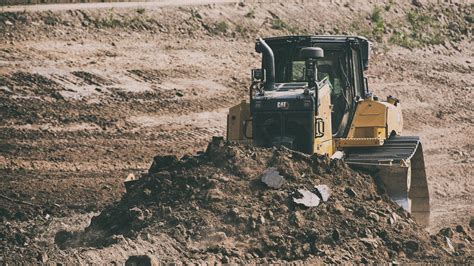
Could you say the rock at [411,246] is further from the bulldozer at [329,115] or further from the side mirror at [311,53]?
the side mirror at [311,53]

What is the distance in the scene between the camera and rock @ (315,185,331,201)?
1723 cm

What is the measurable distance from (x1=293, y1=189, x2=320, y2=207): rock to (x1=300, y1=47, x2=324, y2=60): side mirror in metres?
2.09

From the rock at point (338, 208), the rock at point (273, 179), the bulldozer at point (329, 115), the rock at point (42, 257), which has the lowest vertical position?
the rock at point (42, 257)

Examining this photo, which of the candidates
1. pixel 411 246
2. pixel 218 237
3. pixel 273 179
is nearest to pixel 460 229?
pixel 411 246

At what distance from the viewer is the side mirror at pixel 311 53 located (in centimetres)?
1836

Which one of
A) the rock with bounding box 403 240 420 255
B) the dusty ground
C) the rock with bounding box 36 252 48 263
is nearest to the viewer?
the rock with bounding box 36 252 48 263

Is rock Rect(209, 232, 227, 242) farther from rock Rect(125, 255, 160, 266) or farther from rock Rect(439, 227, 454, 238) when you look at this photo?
rock Rect(439, 227, 454, 238)

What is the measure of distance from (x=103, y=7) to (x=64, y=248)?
13.4 meters

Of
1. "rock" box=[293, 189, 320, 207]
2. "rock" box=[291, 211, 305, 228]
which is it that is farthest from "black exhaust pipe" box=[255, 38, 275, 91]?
"rock" box=[291, 211, 305, 228]

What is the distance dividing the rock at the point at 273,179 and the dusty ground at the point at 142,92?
3.06 meters

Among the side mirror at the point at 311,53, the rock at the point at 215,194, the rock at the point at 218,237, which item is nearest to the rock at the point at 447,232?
the side mirror at the point at 311,53

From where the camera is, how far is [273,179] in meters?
17.2

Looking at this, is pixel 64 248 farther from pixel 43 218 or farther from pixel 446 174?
pixel 446 174

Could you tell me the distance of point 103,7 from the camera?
29562 mm
